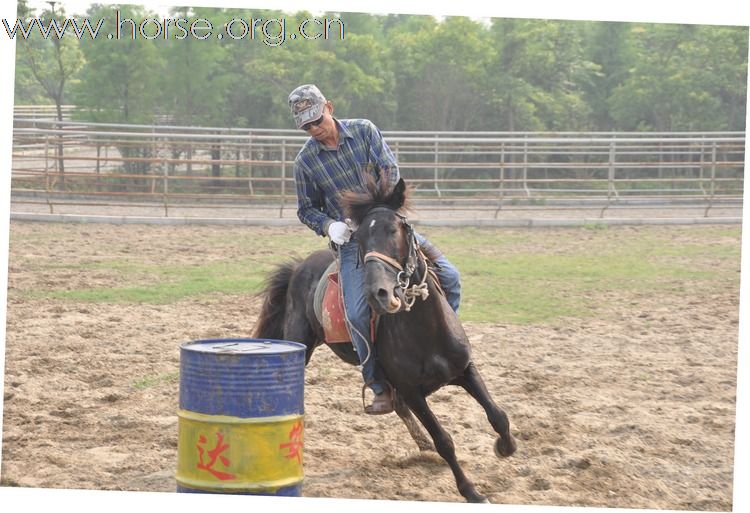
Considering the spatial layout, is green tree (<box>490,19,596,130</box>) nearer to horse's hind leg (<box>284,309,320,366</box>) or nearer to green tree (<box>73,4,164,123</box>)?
green tree (<box>73,4,164,123</box>)

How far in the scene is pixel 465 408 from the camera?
7.09 metres

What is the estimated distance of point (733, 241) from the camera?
16141 mm

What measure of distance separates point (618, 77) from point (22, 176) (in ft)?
66.7

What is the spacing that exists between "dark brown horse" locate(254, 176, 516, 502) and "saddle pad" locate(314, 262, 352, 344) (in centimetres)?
19

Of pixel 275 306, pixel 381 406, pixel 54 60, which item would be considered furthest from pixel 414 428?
pixel 54 60

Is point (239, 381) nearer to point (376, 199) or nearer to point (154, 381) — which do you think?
point (376, 199)

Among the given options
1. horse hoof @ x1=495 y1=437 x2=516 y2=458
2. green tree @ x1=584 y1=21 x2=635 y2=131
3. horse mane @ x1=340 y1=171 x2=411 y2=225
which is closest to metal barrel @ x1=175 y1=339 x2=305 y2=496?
horse mane @ x1=340 y1=171 x2=411 y2=225

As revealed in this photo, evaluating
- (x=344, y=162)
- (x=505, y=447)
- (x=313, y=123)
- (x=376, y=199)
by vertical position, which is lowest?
(x=505, y=447)

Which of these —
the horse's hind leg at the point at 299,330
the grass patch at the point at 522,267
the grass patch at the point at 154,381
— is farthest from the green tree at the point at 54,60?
the horse's hind leg at the point at 299,330

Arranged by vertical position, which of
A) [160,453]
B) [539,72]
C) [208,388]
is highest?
[539,72]

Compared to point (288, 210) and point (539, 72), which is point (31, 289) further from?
point (539, 72)

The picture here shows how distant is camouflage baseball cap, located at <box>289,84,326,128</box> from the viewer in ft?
18.0

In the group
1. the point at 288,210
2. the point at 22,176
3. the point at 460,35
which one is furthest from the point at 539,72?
the point at 22,176

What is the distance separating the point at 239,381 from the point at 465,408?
2931 mm
